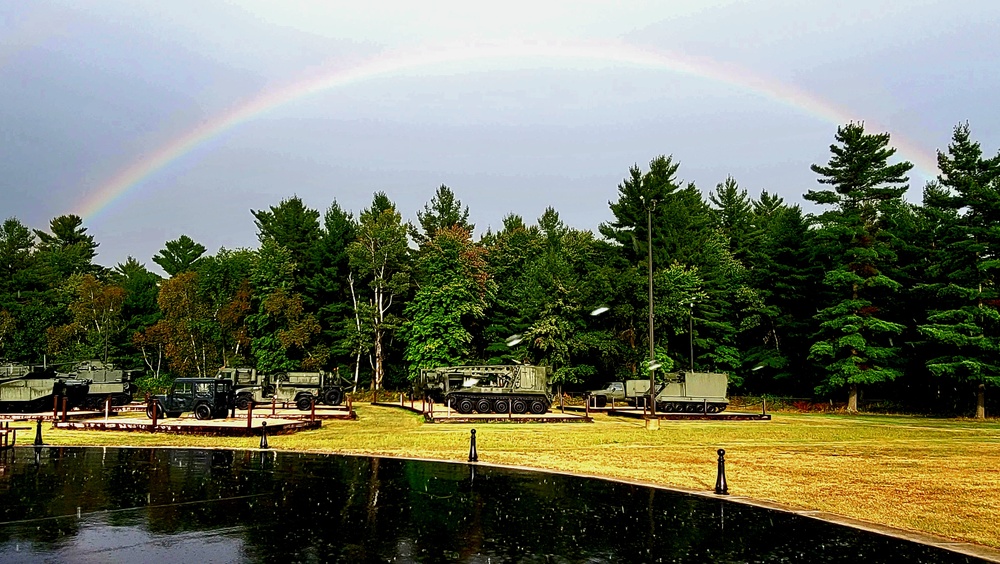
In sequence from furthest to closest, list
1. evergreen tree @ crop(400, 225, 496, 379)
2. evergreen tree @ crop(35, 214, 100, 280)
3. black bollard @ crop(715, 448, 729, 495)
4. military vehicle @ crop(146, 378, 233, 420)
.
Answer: evergreen tree @ crop(35, 214, 100, 280), evergreen tree @ crop(400, 225, 496, 379), military vehicle @ crop(146, 378, 233, 420), black bollard @ crop(715, 448, 729, 495)

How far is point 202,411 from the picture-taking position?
29641 mm

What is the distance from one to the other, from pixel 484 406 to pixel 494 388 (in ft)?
4.55

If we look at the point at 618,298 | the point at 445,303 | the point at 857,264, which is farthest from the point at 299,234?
the point at 857,264

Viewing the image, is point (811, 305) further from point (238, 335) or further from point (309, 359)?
point (238, 335)

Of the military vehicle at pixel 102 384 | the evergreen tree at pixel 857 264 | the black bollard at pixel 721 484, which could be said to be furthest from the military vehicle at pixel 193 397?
the evergreen tree at pixel 857 264

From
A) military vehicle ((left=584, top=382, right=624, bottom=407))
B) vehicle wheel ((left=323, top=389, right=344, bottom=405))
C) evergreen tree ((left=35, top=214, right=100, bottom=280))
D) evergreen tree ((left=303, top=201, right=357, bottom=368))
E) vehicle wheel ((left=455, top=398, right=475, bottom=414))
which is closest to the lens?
vehicle wheel ((left=455, top=398, right=475, bottom=414))

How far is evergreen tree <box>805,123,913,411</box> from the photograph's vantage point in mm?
43062

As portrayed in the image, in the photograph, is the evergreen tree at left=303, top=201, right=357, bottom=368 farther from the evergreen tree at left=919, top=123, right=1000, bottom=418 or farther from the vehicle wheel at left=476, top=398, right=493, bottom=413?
the evergreen tree at left=919, top=123, right=1000, bottom=418

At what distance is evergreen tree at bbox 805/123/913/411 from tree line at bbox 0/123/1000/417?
0.42 feet

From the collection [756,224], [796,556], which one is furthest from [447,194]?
[796,556]

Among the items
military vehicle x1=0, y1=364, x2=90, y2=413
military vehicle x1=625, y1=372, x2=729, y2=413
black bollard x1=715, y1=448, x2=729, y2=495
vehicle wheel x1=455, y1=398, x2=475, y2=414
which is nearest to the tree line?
military vehicle x1=625, y1=372, x2=729, y2=413

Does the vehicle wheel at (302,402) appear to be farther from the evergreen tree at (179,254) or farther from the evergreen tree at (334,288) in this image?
the evergreen tree at (179,254)

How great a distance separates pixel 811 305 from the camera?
52.5 m

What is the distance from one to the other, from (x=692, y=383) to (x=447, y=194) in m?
38.8
